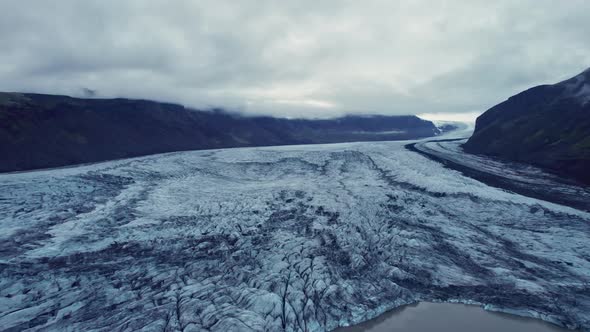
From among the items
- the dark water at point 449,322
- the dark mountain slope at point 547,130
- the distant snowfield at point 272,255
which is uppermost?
the dark mountain slope at point 547,130

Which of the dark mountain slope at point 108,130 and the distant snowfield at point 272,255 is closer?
the distant snowfield at point 272,255

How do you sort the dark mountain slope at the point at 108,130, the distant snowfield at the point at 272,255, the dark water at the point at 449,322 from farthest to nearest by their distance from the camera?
the dark mountain slope at the point at 108,130 → the distant snowfield at the point at 272,255 → the dark water at the point at 449,322

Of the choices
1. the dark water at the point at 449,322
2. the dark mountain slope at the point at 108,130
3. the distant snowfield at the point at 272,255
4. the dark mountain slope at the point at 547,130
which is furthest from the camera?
the dark mountain slope at the point at 108,130

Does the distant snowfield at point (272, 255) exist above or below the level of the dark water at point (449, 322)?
above

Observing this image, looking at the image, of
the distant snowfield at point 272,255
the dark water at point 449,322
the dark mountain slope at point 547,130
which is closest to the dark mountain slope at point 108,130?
the distant snowfield at point 272,255

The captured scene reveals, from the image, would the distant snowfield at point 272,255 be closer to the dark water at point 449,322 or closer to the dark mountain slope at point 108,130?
the dark water at point 449,322
